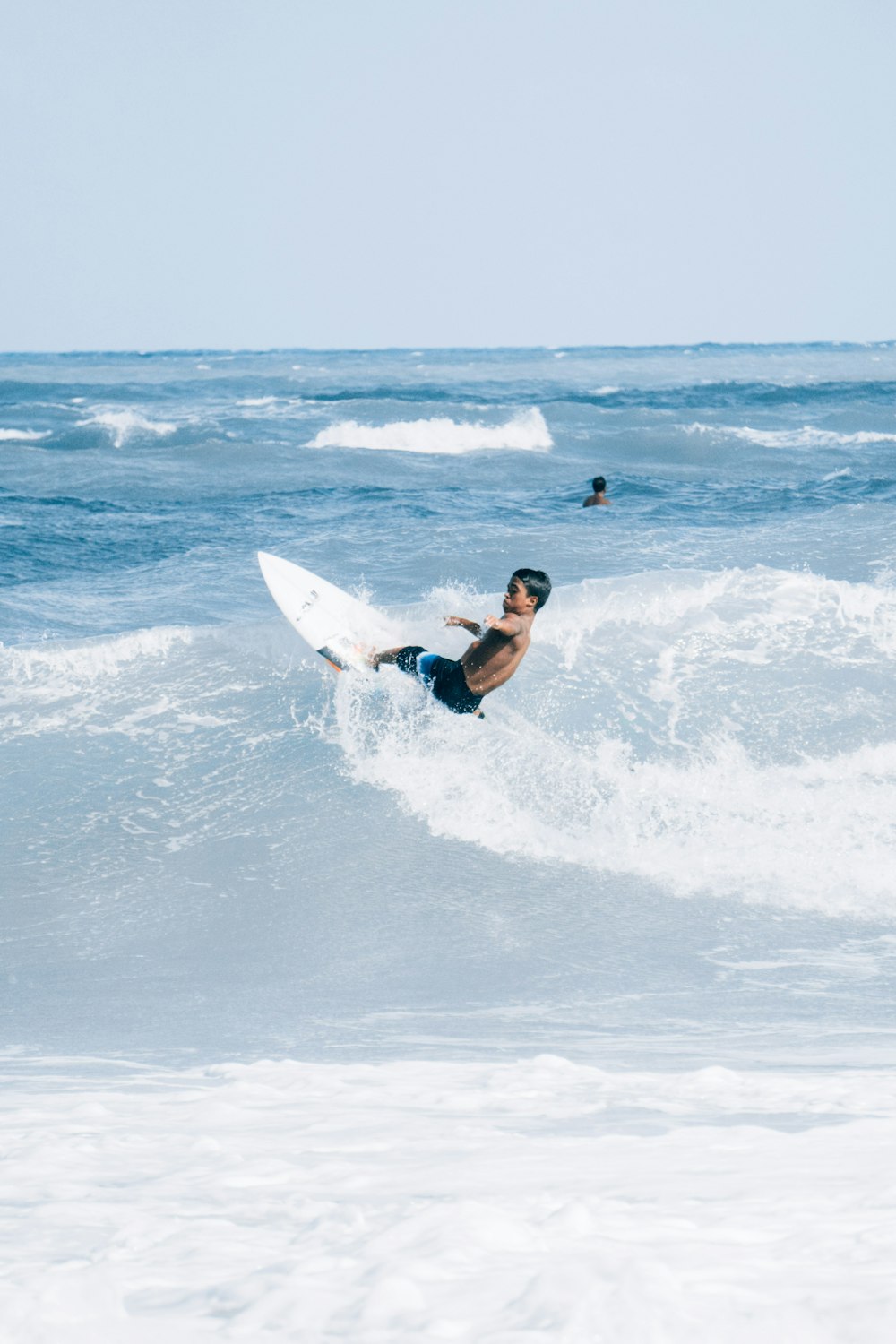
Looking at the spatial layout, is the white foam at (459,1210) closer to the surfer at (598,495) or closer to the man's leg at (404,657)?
the man's leg at (404,657)

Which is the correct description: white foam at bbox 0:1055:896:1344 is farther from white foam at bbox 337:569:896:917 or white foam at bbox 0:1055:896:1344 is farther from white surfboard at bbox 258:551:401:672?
white surfboard at bbox 258:551:401:672

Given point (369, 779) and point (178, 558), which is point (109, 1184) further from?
point (178, 558)

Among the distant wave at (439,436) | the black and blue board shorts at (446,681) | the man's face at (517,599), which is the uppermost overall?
the distant wave at (439,436)

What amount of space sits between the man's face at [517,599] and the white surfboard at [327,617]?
1735 millimetres

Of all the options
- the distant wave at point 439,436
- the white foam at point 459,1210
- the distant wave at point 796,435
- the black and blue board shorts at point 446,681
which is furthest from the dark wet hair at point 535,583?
the distant wave at point 796,435

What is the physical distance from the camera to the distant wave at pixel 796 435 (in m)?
27.6

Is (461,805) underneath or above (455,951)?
above

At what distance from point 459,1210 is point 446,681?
4.94 metres

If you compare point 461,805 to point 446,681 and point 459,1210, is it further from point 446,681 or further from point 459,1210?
point 459,1210

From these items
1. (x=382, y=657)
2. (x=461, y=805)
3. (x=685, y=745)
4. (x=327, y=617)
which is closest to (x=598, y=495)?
(x=327, y=617)

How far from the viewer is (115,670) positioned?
9.46m

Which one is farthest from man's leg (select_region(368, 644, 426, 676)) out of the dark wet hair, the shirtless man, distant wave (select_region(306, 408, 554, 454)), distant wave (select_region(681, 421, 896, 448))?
distant wave (select_region(681, 421, 896, 448))

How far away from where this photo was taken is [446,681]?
298 inches

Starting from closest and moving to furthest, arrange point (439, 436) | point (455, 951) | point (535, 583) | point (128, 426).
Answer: point (455, 951) < point (535, 583) < point (439, 436) < point (128, 426)
